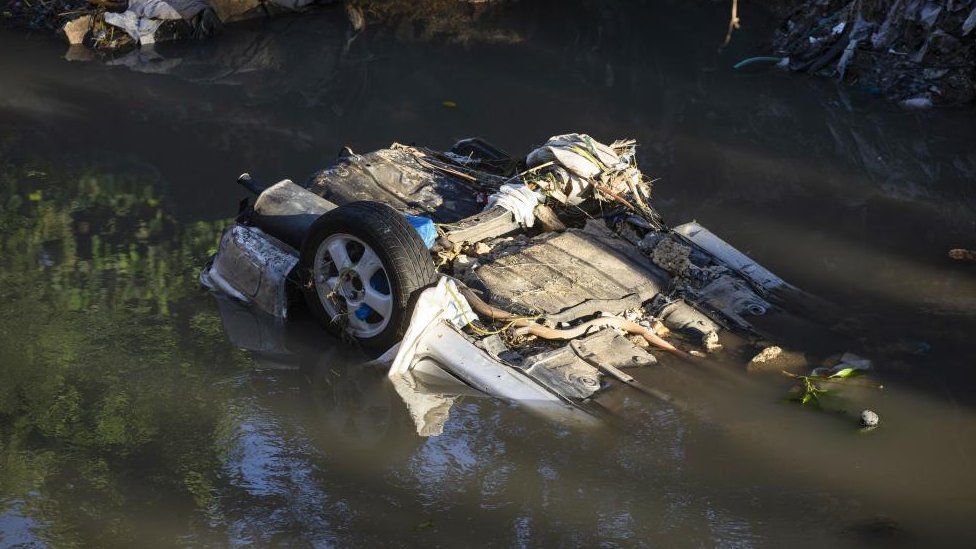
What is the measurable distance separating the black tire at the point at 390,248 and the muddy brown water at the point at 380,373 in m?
→ 0.36

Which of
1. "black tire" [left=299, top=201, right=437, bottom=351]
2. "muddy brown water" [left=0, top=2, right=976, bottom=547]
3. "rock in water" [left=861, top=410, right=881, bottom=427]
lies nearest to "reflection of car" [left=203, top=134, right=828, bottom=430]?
"black tire" [left=299, top=201, right=437, bottom=351]

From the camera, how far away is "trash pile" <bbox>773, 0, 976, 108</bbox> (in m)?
12.4

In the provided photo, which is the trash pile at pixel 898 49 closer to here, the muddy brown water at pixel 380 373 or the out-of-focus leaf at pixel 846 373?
the muddy brown water at pixel 380 373

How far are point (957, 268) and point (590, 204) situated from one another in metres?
3.01

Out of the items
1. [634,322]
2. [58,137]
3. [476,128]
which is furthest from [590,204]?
[58,137]

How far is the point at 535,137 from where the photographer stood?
11.1 metres

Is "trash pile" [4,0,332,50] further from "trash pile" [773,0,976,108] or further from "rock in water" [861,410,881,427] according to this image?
"rock in water" [861,410,881,427]

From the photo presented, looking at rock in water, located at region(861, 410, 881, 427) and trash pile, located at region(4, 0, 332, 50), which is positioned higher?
trash pile, located at region(4, 0, 332, 50)

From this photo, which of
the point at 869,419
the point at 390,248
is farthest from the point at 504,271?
the point at 869,419

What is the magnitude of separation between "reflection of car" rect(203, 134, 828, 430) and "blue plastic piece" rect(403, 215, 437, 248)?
0.01 m

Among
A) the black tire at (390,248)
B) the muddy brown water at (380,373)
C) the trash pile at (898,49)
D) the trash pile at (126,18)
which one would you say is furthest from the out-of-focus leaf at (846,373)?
the trash pile at (126,18)

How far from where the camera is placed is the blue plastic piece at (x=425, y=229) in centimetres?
674

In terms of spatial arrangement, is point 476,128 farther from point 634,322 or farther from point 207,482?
point 207,482

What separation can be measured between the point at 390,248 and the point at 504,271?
89 centimetres
